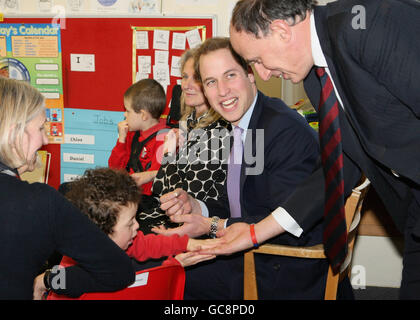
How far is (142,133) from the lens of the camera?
296cm

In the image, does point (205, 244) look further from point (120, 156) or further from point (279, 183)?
point (120, 156)

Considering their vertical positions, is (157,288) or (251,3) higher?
(251,3)

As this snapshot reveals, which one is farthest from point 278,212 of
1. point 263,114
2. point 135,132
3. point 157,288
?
point 135,132

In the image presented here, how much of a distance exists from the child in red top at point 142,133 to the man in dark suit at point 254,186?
820 millimetres

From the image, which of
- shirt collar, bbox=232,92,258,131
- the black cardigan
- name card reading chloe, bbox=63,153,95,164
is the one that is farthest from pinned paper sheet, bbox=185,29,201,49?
the black cardigan

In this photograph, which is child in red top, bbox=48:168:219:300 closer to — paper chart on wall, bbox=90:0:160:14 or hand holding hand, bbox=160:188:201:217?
hand holding hand, bbox=160:188:201:217

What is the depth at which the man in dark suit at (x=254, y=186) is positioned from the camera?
1633 millimetres

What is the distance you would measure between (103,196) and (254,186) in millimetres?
578

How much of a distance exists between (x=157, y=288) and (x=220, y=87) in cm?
91

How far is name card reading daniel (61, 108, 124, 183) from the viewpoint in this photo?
369 centimetres

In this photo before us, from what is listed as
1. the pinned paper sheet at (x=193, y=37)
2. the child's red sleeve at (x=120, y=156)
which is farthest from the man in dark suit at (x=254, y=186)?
the pinned paper sheet at (x=193, y=37)

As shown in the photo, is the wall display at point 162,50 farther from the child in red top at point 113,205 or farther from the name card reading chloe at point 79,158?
the child in red top at point 113,205
